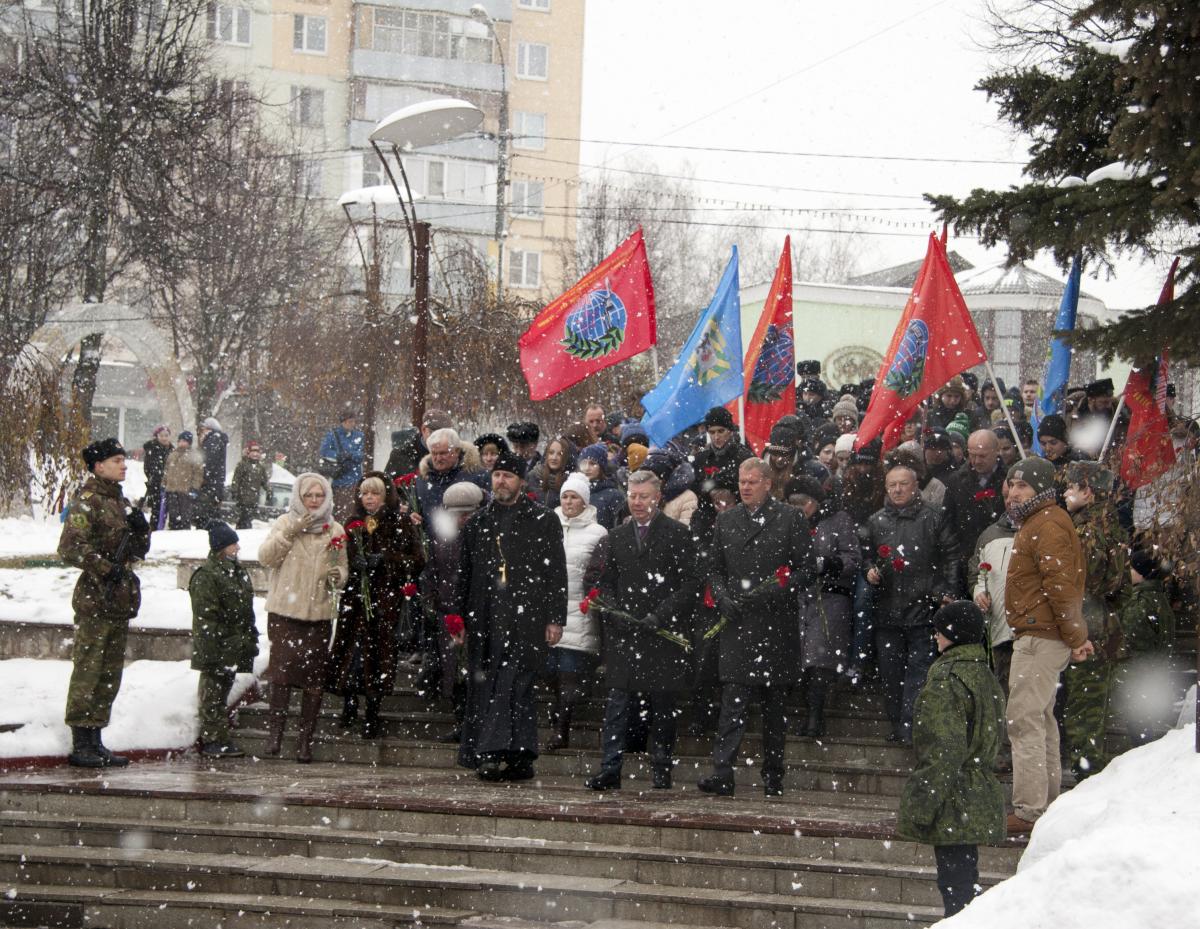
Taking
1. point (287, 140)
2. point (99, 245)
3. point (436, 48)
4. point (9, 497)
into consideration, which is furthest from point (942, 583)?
point (436, 48)

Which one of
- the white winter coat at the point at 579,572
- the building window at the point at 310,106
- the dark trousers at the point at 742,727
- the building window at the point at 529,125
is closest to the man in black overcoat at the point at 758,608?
the dark trousers at the point at 742,727

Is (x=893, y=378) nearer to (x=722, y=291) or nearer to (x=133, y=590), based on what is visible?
(x=722, y=291)

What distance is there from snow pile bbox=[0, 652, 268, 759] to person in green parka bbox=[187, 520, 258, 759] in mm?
413

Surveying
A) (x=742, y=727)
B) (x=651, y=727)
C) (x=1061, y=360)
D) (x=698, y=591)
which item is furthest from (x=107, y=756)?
(x=1061, y=360)

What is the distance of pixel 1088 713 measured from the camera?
9.48 meters

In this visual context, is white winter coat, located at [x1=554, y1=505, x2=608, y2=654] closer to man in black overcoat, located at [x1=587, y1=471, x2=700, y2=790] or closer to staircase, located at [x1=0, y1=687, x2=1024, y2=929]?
man in black overcoat, located at [x1=587, y1=471, x2=700, y2=790]

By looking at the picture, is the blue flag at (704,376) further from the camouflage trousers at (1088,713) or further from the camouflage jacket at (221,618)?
the camouflage trousers at (1088,713)

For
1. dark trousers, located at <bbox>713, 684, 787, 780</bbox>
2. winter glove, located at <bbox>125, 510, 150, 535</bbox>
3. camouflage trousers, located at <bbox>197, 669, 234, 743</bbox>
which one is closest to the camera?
dark trousers, located at <bbox>713, 684, 787, 780</bbox>

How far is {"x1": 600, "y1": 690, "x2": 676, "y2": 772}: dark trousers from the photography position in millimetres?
9953

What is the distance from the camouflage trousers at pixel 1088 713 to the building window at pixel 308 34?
51.8 meters

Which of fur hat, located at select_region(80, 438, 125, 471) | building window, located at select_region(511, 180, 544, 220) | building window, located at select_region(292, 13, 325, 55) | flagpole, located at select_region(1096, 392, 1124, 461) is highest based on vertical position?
building window, located at select_region(292, 13, 325, 55)

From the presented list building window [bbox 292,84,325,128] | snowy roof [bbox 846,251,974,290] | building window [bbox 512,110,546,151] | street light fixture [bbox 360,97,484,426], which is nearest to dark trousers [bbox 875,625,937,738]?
street light fixture [bbox 360,97,484,426]

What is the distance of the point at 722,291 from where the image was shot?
13.6 metres

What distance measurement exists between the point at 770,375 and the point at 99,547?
5566 millimetres
